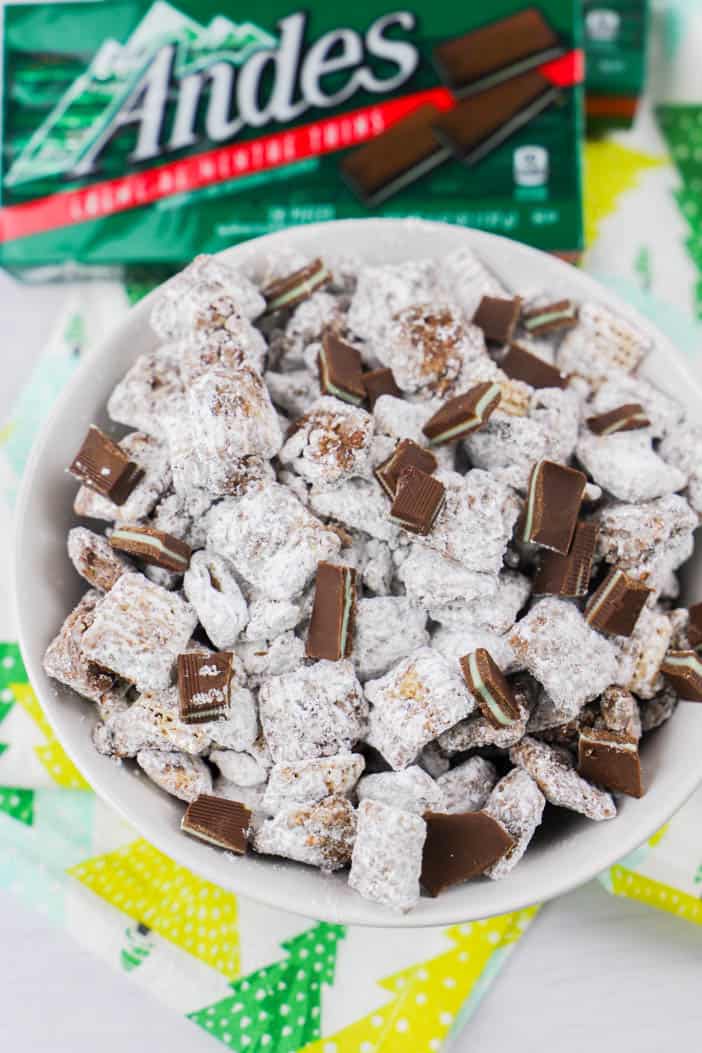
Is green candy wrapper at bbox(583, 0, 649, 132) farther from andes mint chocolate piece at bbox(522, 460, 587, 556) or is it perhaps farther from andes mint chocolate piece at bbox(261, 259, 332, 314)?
andes mint chocolate piece at bbox(522, 460, 587, 556)

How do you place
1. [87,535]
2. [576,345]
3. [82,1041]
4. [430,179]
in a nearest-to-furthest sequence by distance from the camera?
[87,535], [576,345], [82,1041], [430,179]

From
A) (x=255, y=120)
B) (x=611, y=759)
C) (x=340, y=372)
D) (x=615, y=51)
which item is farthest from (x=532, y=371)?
(x=615, y=51)

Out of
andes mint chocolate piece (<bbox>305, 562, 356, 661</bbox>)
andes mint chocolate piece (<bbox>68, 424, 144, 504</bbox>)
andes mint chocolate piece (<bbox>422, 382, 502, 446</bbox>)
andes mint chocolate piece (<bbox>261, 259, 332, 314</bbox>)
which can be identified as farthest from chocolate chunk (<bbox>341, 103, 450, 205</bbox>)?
andes mint chocolate piece (<bbox>305, 562, 356, 661</bbox>)

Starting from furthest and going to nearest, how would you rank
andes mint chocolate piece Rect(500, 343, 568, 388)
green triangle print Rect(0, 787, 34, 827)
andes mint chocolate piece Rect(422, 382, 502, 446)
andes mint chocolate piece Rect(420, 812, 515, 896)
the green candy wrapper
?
the green candy wrapper → green triangle print Rect(0, 787, 34, 827) → andes mint chocolate piece Rect(500, 343, 568, 388) → andes mint chocolate piece Rect(422, 382, 502, 446) → andes mint chocolate piece Rect(420, 812, 515, 896)

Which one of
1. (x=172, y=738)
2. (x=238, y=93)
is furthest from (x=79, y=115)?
(x=172, y=738)

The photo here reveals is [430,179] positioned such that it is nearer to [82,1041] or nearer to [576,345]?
[576,345]
